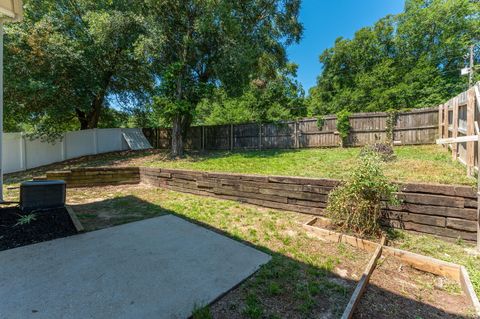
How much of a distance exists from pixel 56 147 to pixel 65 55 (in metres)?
3.79

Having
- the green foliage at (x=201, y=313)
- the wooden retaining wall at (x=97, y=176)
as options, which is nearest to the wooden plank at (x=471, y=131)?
the green foliage at (x=201, y=313)

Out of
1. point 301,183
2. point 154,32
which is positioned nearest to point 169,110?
point 154,32

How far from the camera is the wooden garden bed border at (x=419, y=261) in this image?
2.05 meters

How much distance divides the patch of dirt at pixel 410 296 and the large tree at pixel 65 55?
9.18 metres

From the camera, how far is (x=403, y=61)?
18.4 metres

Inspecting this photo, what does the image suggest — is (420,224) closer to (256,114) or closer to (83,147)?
(83,147)

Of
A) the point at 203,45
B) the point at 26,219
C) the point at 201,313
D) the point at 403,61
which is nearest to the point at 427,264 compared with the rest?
the point at 201,313

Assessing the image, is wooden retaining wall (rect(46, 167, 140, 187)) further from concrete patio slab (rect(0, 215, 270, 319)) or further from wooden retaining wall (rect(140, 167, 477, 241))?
concrete patio slab (rect(0, 215, 270, 319))

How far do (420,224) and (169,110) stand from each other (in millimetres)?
7874

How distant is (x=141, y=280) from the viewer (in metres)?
2.17

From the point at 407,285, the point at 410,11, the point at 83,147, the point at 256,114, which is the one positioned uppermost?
the point at 410,11

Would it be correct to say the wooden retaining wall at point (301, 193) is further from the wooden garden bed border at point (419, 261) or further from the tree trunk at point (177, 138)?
the tree trunk at point (177, 138)

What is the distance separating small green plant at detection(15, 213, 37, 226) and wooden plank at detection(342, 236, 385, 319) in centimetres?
422

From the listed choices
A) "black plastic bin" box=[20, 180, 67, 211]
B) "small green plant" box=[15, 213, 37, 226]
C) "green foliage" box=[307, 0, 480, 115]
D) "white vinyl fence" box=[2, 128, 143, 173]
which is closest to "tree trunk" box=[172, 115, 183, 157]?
"white vinyl fence" box=[2, 128, 143, 173]
